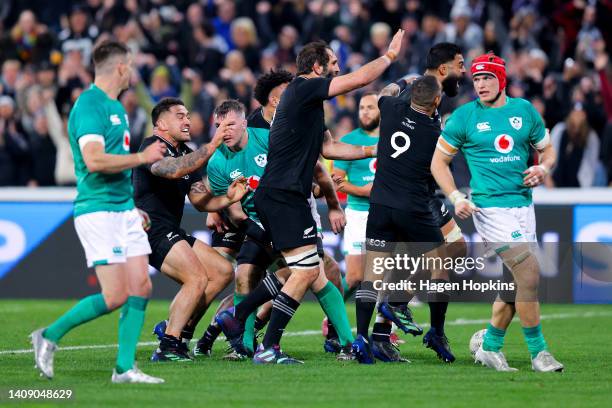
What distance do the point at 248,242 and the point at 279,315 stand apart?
1.26 metres

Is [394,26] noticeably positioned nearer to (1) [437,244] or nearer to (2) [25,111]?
(2) [25,111]

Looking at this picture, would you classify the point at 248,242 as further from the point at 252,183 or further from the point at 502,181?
the point at 502,181

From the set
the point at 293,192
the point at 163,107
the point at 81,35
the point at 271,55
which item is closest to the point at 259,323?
the point at 293,192

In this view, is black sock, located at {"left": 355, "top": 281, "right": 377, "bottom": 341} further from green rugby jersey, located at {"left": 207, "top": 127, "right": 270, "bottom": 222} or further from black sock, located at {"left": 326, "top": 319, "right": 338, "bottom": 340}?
green rugby jersey, located at {"left": 207, "top": 127, "right": 270, "bottom": 222}

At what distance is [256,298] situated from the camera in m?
10.6

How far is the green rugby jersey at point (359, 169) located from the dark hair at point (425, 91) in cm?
285

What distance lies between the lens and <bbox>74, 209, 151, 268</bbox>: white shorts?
8.88 metres

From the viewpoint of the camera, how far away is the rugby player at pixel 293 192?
10.2 metres

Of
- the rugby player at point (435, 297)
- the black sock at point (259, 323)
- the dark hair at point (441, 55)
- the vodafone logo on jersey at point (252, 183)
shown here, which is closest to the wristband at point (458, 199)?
the rugby player at point (435, 297)

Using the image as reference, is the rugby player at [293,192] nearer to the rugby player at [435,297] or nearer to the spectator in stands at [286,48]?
Answer: the rugby player at [435,297]

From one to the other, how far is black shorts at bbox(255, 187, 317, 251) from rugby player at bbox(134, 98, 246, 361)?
1.12ft

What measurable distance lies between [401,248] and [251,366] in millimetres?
1703

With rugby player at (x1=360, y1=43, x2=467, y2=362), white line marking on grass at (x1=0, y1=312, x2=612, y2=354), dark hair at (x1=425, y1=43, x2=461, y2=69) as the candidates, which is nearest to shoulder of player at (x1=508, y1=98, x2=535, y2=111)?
rugby player at (x1=360, y1=43, x2=467, y2=362)

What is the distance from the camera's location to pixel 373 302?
1057cm
